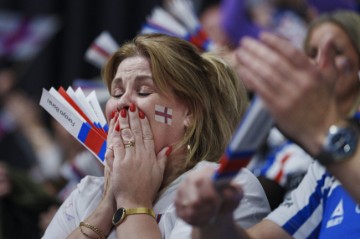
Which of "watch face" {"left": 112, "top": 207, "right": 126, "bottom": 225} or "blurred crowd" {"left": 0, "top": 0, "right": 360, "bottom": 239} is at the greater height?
"watch face" {"left": 112, "top": 207, "right": 126, "bottom": 225}

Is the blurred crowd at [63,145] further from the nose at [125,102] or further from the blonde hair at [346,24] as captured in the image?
the nose at [125,102]

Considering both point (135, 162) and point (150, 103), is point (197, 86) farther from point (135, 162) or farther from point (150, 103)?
point (135, 162)

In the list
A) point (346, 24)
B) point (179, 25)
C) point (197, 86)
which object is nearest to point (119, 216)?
point (197, 86)

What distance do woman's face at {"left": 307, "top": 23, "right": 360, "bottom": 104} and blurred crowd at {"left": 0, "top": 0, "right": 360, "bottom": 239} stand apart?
0.97ft

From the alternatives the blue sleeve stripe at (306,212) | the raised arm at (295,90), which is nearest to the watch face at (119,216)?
the blue sleeve stripe at (306,212)

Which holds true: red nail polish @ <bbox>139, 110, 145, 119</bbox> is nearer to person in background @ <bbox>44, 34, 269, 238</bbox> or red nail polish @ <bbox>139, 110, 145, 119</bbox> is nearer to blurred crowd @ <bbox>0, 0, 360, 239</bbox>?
person in background @ <bbox>44, 34, 269, 238</bbox>

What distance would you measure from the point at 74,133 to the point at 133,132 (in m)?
0.21

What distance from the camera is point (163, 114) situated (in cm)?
231

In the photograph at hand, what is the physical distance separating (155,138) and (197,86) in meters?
0.20

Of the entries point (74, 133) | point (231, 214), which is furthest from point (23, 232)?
point (231, 214)

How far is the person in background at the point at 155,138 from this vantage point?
2184 mm

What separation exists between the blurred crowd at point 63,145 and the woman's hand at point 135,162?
516 mm

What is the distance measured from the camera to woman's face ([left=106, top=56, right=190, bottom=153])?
2307 millimetres

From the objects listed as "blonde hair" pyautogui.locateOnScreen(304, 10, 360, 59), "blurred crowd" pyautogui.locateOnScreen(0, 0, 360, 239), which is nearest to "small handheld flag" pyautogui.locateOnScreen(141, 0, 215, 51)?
"blurred crowd" pyautogui.locateOnScreen(0, 0, 360, 239)
